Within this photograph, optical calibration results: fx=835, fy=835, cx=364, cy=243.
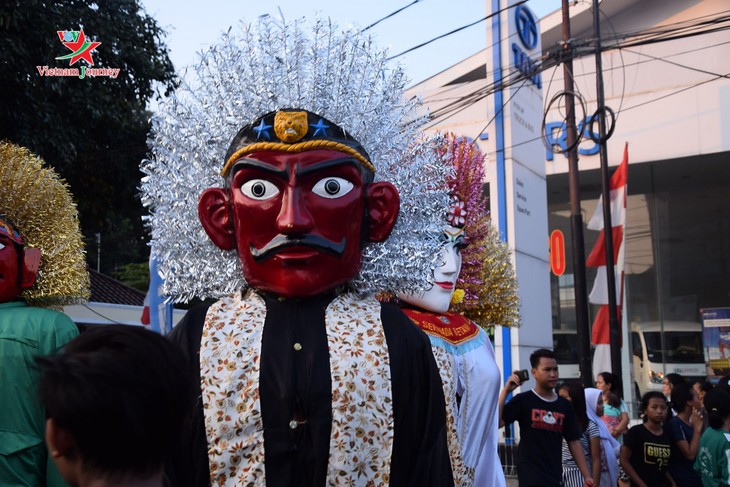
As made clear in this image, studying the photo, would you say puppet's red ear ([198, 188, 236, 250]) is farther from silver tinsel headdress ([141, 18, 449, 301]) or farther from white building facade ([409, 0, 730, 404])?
white building facade ([409, 0, 730, 404])

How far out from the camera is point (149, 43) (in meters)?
10.3

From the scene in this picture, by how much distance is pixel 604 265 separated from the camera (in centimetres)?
1197

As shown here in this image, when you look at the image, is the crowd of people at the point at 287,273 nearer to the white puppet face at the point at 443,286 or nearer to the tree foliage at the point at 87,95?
the white puppet face at the point at 443,286

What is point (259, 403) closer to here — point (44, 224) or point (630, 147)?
point (44, 224)

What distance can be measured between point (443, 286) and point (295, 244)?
190 cm

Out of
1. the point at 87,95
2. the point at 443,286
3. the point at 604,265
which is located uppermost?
the point at 87,95

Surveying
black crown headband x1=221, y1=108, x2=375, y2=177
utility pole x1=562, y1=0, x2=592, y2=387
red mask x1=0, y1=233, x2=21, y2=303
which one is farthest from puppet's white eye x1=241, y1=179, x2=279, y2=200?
utility pole x1=562, y1=0, x2=592, y2=387

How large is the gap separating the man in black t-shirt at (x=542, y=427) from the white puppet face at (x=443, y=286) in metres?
1.03

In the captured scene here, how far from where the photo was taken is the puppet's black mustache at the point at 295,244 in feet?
8.82

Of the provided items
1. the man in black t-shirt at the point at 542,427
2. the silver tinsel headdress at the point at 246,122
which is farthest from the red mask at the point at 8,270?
the man in black t-shirt at the point at 542,427

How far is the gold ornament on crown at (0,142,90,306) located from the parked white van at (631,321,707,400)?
52.6ft

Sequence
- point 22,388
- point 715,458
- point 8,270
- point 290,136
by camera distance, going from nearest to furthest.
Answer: point 290,136
point 22,388
point 8,270
point 715,458

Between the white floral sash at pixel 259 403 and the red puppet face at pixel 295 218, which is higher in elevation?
the red puppet face at pixel 295 218

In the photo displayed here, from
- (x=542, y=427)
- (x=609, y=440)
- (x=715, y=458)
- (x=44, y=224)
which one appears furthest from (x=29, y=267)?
(x=609, y=440)
